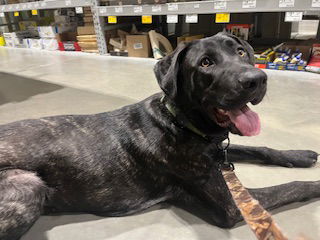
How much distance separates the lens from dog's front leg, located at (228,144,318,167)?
62.6 inches

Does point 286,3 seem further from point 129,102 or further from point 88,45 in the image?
point 88,45

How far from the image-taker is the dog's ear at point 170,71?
1186mm

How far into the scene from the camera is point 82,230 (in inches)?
52.0

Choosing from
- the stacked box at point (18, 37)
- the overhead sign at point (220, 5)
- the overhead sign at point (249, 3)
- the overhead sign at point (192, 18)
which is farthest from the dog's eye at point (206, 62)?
the stacked box at point (18, 37)

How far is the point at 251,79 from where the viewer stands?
1.01 metres

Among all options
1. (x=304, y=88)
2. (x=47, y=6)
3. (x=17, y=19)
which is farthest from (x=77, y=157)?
(x=17, y=19)

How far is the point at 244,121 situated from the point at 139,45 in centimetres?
349

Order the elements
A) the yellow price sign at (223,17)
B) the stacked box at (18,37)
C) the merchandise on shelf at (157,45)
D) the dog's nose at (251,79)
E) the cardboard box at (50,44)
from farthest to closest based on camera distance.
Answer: the stacked box at (18,37)
the cardboard box at (50,44)
the merchandise on shelf at (157,45)
the yellow price sign at (223,17)
the dog's nose at (251,79)

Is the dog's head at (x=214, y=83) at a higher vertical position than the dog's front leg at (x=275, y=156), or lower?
higher

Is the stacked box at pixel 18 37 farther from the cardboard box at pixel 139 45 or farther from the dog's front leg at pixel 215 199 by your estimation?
the dog's front leg at pixel 215 199

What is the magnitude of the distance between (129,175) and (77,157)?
253 millimetres

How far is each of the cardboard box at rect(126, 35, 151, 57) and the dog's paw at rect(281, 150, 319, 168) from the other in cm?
315

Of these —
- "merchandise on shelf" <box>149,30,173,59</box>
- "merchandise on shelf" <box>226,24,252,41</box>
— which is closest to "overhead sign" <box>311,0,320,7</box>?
"merchandise on shelf" <box>226,24,252,41</box>

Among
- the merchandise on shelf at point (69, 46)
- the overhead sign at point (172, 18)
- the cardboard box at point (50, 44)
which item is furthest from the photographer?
the cardboard box at point (50, 44)
